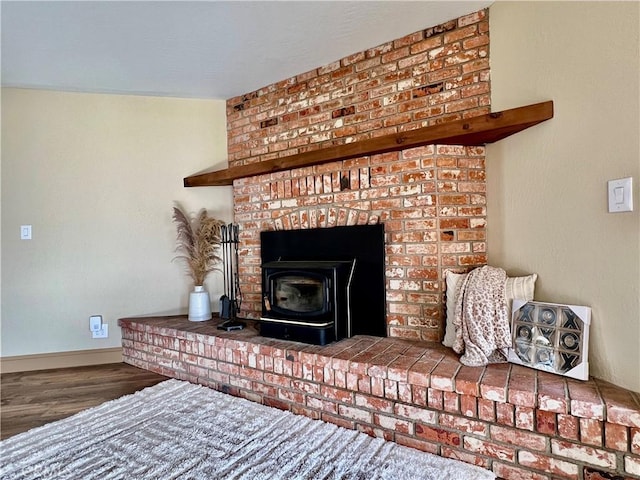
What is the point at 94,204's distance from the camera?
120 inches

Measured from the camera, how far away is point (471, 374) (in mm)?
1570

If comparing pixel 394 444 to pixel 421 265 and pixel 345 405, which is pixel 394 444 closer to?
pixel 345 405

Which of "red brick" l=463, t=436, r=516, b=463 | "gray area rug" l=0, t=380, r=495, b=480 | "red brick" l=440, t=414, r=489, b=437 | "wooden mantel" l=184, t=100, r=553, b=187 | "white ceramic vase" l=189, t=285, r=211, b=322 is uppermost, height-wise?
"wooden mantel" l=184, t=100, r=553, b=187

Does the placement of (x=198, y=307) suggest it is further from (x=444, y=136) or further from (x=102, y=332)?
(x=444, y=136)

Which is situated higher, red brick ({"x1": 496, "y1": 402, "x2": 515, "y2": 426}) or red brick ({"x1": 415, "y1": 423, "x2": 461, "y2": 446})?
red brick ({"x1": 496, "y1": 402, "x2": 515, "y2": 426})

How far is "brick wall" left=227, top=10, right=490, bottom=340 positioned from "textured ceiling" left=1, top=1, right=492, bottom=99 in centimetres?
16

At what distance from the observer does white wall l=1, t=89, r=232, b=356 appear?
2.88 m

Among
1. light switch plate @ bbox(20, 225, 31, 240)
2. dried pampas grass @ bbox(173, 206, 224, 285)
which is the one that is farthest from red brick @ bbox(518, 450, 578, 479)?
light switch plate @ bbox(20, 225, 31, 240)

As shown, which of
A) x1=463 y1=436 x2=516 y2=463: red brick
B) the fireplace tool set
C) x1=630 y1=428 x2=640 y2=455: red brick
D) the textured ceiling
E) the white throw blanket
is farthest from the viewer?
the fireplace tool set

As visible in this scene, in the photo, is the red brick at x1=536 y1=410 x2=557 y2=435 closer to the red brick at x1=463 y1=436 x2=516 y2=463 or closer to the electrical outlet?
the red brick at x1=463 y1=436 x2=516 y2=463

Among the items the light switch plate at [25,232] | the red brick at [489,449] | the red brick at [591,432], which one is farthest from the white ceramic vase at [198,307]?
the red brick at [591,432]

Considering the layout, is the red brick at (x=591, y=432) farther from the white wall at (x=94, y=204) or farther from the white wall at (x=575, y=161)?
the white wall at (x=94, y=204)

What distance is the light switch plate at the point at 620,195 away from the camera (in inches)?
54.9

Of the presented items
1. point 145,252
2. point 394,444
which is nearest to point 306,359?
point 394,444
